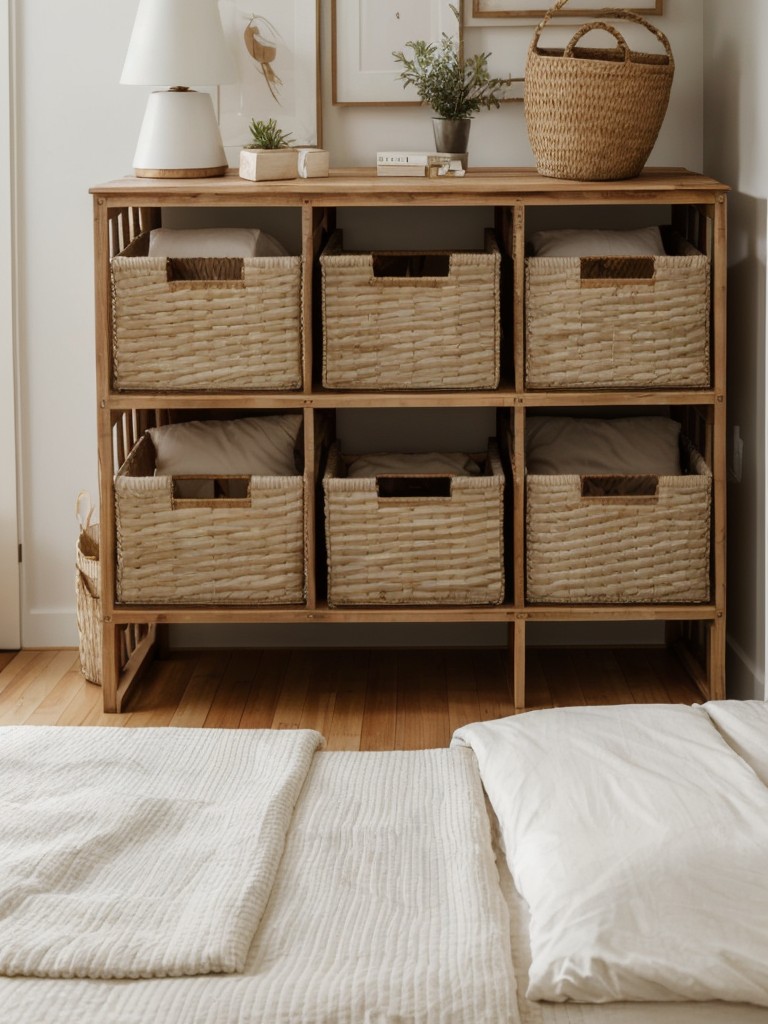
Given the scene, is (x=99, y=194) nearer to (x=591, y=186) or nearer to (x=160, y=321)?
(x=160, y=321)

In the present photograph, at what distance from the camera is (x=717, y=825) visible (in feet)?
4.27

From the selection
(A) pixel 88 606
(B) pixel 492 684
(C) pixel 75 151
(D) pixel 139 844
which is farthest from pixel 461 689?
(D) pixel 139 844

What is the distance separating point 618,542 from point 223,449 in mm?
931

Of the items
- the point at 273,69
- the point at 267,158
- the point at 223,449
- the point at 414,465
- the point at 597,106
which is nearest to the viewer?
the point at 597,106

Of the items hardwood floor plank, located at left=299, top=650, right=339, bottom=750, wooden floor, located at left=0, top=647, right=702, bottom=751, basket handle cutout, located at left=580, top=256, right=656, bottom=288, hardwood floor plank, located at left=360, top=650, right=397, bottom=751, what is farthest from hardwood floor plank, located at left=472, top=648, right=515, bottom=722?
basket handle cutout, located at left=580, top=256, right=656, bottom=288

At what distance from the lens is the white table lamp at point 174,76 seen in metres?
2.98

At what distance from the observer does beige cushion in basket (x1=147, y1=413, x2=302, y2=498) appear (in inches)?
120

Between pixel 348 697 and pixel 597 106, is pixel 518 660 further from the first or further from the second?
pixel 597 106

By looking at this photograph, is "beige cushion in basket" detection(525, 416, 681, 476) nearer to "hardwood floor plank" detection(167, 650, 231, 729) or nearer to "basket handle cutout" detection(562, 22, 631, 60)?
"basket handle cutout" detection(562, 22, 631, 60)

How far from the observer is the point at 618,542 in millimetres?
2939

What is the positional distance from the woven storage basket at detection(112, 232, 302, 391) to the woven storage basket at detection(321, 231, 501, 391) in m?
0.09

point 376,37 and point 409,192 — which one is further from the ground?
point 376,37

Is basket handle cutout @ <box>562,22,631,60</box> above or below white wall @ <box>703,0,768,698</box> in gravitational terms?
above

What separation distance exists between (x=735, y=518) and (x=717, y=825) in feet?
6.41
